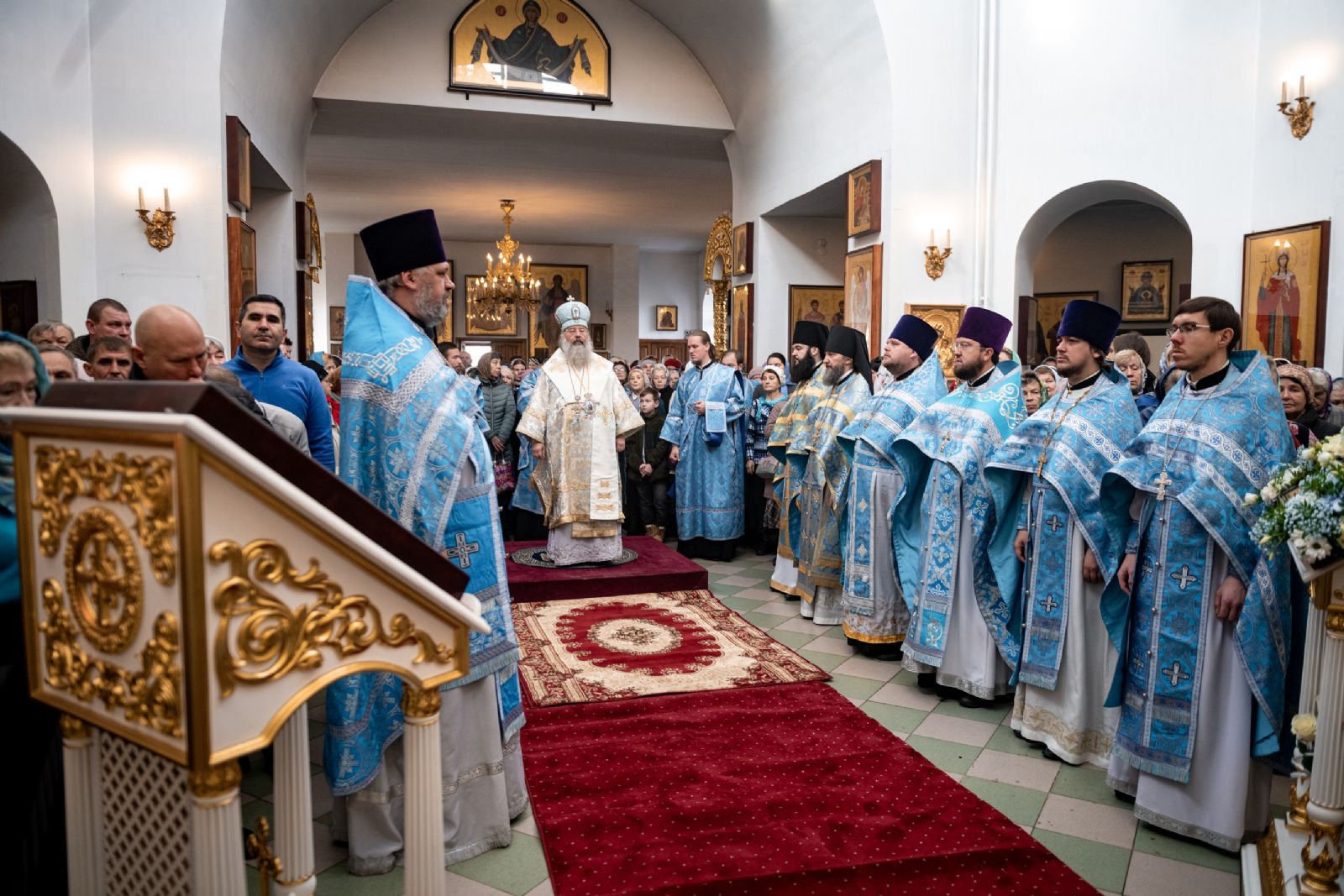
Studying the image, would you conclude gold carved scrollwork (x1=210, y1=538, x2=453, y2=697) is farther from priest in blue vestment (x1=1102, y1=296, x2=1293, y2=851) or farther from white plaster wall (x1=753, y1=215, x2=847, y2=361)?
white plaster wall (x1=753, y1=215, x2=847, y2=361)

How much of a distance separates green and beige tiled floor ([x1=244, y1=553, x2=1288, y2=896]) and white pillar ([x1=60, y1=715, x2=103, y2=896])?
1.35 meters

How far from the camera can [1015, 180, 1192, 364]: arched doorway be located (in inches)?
477

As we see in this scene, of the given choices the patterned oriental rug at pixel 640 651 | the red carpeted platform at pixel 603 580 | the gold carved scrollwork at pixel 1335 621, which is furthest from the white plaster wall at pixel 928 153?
the gold carved scrollwork at pixel 1335 621

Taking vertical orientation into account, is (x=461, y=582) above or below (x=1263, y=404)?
below

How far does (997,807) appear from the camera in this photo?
129 inches

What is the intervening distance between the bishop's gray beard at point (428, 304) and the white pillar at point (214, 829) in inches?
73.4

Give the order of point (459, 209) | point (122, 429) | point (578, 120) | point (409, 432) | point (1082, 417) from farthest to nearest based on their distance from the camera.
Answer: point (459, 209) < point (578, 120) < point (1082, 417) < point (409, 432) < point (122, 429)

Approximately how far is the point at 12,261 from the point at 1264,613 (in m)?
7.85

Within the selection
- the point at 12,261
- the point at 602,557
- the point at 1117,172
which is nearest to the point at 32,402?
the point at 602,557

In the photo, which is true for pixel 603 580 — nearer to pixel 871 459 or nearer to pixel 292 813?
pixel 871 459

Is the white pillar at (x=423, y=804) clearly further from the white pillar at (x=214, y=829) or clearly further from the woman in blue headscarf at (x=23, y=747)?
the woman in blue headscarf at (x=23, y=747)

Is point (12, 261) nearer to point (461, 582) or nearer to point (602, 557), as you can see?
point (602, 557)

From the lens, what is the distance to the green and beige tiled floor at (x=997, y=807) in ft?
9.12

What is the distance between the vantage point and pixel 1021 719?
3.93 meters
